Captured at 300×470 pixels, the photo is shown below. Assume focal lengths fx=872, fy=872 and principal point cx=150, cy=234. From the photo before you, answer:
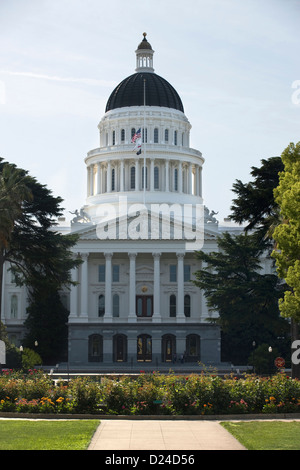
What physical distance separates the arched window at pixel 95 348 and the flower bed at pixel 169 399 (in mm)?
57549

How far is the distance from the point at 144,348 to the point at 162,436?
6634cm

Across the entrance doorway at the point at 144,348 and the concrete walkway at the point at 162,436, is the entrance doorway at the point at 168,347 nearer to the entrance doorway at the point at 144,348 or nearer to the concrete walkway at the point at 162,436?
the entrance doorway at the point at 144,348

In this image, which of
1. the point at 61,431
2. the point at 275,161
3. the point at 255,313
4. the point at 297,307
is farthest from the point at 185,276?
the point at 61,431

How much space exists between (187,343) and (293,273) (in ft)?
184

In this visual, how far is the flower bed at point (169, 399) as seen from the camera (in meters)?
31.2

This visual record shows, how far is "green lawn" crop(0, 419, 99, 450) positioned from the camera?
22.0m

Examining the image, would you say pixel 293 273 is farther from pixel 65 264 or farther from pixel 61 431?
pixel 65 264

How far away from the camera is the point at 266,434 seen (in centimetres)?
2484

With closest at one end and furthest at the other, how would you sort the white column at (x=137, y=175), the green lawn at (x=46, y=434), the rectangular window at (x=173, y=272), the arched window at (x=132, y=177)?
the green lawn at (x=46, y=434)
the rectangular window at (x=173, y=272)
the white column at (x=137, y=175)
the arched window at (x=132, y=177)

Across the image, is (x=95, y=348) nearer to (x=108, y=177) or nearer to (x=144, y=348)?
(x=144, y=348)

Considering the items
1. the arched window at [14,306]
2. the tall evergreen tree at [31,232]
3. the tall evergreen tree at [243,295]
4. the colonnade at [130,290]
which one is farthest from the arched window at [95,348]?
the tall evergreen tree at [31,232]

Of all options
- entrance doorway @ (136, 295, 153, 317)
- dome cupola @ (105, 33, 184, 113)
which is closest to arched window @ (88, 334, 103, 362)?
entrance doorway @ (136, 295, 153, 317)

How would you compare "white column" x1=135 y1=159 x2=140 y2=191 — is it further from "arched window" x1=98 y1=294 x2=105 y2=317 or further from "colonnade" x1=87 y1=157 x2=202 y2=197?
"arched window" x1=98 y1=294 x2=105 y2=317

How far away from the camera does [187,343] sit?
299ft
